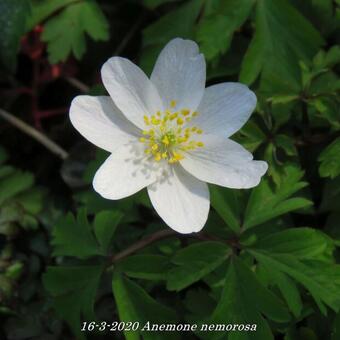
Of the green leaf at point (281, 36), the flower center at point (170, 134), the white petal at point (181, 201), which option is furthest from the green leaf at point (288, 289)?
the green leaf at point (281, 36)

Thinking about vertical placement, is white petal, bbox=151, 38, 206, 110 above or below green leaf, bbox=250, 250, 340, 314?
above

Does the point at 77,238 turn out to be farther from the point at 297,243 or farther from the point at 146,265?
the point at 297,243

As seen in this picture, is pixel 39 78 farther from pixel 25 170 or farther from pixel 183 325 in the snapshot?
pixel 183 325

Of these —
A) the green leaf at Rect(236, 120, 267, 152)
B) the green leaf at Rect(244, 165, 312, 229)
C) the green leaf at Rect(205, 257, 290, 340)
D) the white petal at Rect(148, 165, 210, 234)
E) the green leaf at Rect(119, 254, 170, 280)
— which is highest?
the green leaf at Rect(236, 120, 267, 152)

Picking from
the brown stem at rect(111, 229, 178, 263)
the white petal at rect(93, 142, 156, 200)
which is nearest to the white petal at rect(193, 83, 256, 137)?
the white petal at rect(93, 142, 156, 200)

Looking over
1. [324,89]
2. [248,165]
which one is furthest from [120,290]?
[324,89]

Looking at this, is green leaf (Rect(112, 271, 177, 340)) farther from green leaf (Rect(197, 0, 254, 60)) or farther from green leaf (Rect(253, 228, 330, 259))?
green leaf (Rect(197, 0, 254, 60))

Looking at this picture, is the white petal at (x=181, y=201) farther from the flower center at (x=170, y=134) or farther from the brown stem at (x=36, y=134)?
the brown stem at (x=36, y=134)
